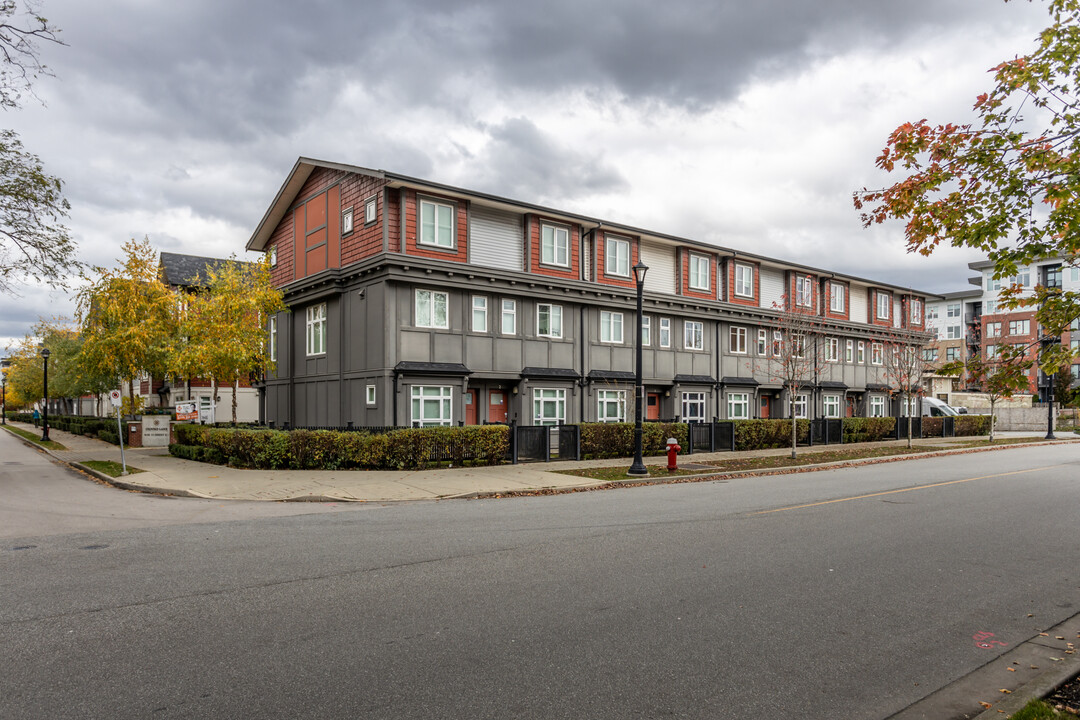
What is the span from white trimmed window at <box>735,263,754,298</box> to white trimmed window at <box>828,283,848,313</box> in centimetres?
733

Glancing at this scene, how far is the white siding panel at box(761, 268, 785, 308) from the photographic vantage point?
38284 millimetres

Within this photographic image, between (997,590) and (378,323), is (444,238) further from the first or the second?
(997,590)

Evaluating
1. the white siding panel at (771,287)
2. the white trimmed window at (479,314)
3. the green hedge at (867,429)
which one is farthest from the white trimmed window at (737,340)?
the white trimmed window at (479,314)

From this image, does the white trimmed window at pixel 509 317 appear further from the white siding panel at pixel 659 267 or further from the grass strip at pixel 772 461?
the grass strip at pixel 772 461

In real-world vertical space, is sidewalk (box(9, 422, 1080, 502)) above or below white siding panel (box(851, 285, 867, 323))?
below

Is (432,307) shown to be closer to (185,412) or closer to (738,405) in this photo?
(738,405)

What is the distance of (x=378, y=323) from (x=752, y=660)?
2021cm

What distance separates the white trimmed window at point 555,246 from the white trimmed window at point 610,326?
312 cm

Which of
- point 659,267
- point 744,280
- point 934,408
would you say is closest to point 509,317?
point 659,267

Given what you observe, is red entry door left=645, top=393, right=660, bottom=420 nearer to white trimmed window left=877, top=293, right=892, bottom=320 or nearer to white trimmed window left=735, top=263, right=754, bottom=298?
white trimmed window left=735, top=263, right=754, bottom=298

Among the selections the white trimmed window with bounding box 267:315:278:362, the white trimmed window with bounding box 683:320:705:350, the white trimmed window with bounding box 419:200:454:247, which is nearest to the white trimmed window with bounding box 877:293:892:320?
the white trimmed window with bounding box 683:320:705:350

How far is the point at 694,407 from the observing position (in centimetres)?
3434

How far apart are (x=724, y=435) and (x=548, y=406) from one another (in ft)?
23.4

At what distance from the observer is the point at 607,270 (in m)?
30.3
